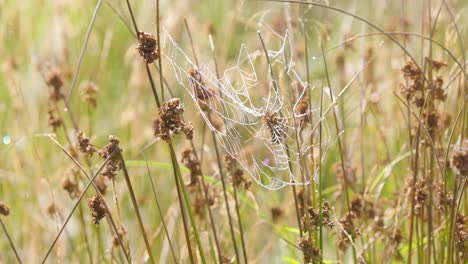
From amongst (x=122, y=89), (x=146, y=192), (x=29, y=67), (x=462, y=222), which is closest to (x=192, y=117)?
(x=146, y=192)

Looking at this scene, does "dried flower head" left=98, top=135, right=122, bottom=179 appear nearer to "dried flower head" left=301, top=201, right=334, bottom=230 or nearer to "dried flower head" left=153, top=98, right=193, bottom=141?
"dried flower head" left=153, top=98, right=193, bottom=141

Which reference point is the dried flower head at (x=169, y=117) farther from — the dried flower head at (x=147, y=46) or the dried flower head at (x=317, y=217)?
the dried flower head at (x=317, y=217)

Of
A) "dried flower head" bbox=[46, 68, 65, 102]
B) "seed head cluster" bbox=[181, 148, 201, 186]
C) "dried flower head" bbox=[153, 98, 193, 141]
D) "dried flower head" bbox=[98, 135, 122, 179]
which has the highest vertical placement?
"dried flower head" bbox=[46, 68, 65, 102]

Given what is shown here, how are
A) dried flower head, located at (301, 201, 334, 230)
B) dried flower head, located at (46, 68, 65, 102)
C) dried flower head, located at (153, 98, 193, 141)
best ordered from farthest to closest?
dried flower head, located at (46, 68, 65, 102)
dried flower head, located at (301, 201, 334, 230)
dried flower head, located at (153, 98, 193, 141)

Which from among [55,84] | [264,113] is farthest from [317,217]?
[55,84]

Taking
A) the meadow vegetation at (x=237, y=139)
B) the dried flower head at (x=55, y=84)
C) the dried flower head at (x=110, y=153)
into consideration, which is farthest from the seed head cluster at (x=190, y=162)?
the dried flower head at (x=55, y=84)

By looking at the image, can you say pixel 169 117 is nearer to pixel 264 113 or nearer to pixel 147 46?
pixel 147 46

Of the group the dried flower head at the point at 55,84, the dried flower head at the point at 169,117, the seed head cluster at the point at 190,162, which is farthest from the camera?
the dried flower head at the point at 55,84

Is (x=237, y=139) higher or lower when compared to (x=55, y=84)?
lower

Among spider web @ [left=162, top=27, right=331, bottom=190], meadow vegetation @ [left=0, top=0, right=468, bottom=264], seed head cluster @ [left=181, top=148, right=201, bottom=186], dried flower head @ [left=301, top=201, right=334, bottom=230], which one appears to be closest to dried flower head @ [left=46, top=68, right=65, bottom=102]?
meadow vegetation @ [left=0, top=0, right=468, bottom=264]

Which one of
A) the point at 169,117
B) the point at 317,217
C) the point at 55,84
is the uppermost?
the point at 55,84

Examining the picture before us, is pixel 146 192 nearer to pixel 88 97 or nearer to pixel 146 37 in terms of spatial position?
pixel 88 97

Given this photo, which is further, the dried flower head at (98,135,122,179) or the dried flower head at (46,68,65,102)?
the dried flower head at (46,68,65,102)
